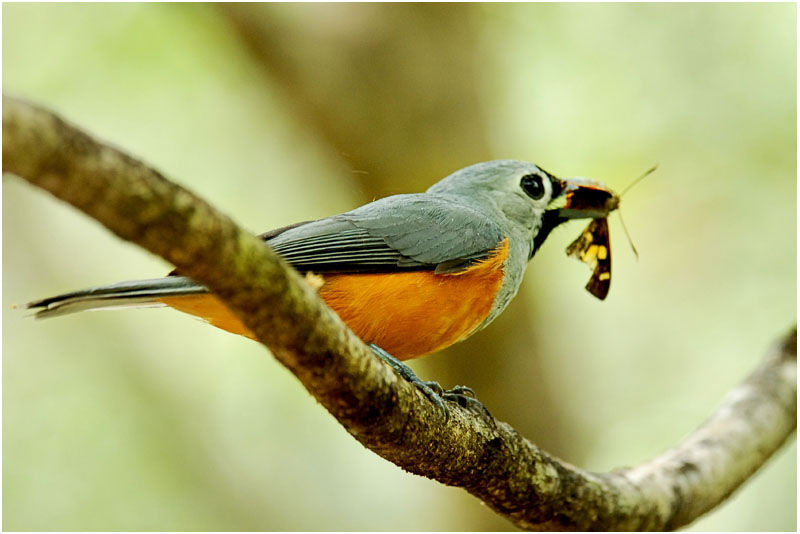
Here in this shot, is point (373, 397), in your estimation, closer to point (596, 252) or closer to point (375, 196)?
point (596, 252)

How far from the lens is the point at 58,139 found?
5.38 feet

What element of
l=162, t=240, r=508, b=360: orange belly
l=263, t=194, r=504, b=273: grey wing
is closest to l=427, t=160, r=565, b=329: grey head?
l=263, t=194, r=504, b=273: grey wing

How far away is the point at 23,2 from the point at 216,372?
404 cm

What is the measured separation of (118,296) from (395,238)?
4.61 feet

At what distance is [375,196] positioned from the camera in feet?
21.2

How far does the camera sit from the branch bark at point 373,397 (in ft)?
5.55

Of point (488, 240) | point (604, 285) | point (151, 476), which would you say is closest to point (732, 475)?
point (604, 285)

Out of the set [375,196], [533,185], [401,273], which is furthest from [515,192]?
[375,196]

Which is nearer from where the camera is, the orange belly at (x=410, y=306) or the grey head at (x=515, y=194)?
the orange belly at (x=410, y=306)

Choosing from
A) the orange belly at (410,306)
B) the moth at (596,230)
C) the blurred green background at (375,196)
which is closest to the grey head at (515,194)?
the moth at (596,230)

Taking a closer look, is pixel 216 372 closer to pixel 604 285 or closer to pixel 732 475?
pixel 604 285

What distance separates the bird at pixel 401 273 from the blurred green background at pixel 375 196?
89.9 inches

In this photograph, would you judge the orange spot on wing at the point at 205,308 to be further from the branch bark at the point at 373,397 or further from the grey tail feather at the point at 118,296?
the branch bark at the point at 373,397

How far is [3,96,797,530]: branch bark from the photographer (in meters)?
Result: 1.69
